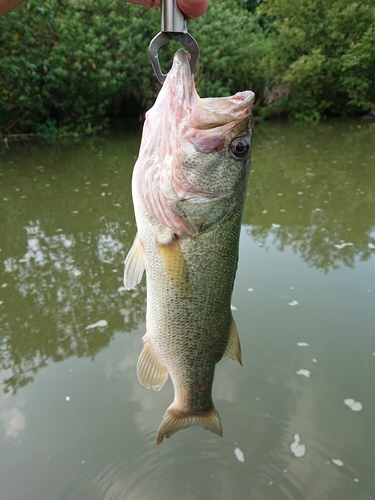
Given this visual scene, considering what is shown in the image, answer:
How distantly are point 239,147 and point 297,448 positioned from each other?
7.42 feet

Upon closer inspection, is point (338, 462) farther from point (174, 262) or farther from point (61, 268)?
point (61, 268)

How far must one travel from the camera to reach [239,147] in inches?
58.5

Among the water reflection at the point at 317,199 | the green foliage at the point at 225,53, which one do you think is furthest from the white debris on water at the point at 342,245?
the green foliage at the point at 225,53

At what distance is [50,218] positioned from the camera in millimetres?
6883

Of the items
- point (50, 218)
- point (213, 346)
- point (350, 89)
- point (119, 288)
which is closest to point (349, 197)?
point (119, 288)

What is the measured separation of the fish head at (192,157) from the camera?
4.73 ft

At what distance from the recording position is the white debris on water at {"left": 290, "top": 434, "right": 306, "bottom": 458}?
2844mm

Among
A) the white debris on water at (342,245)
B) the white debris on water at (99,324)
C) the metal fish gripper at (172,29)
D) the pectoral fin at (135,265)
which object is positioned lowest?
the white debris on water at (99,324)

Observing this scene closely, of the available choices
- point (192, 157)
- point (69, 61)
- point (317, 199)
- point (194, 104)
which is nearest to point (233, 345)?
point (192, 157)

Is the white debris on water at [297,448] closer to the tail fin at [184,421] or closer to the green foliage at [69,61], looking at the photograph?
the tail fin at [184,421]

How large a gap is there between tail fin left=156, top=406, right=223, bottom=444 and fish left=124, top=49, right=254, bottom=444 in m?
0.29

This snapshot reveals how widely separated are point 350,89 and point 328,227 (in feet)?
44.9

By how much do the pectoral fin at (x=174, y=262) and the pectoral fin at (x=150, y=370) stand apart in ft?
1.16

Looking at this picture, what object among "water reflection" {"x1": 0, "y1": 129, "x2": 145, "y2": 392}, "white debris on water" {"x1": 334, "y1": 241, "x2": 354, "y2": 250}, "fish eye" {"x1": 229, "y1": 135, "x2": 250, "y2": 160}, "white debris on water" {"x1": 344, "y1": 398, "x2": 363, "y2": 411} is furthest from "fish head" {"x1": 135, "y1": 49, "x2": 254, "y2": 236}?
"white debris on water" {"x1": 334, "y1": 241, "x2": 354, "y2": 250}
